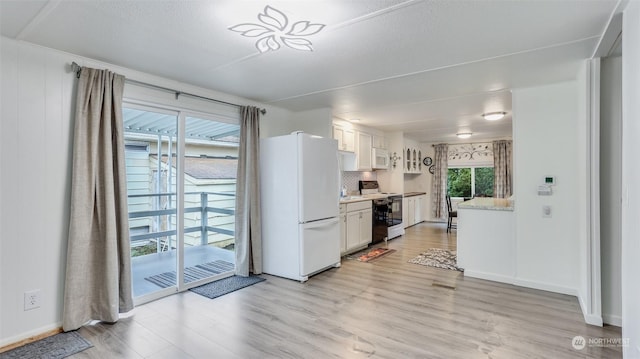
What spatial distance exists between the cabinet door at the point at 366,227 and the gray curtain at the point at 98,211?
3556 millimetres

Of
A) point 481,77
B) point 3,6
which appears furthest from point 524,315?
point 3,6

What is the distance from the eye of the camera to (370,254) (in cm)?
518

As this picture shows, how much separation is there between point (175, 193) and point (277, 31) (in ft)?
7.47

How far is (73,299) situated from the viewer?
8.54ft

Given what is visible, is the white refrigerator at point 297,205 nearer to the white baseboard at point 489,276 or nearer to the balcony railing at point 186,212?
the balcony railing at point 186,212

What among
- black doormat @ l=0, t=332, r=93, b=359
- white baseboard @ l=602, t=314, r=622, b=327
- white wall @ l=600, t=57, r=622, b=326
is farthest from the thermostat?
black doormat @ l=0, t=332, r=93, b=359

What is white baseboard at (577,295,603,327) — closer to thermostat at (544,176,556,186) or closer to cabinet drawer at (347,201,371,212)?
thermostat at (544,176,556,186)

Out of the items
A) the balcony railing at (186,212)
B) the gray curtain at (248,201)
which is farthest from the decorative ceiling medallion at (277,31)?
the balcony railing at (186,212)

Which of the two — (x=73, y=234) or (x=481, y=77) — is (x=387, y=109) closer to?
(x=481, y=77)

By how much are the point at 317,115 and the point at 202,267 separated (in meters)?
2.75

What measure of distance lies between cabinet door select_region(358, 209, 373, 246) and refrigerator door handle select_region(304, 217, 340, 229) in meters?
1.07

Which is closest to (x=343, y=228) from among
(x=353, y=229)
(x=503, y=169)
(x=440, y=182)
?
(x=353, y=229)

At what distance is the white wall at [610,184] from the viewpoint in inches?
105
